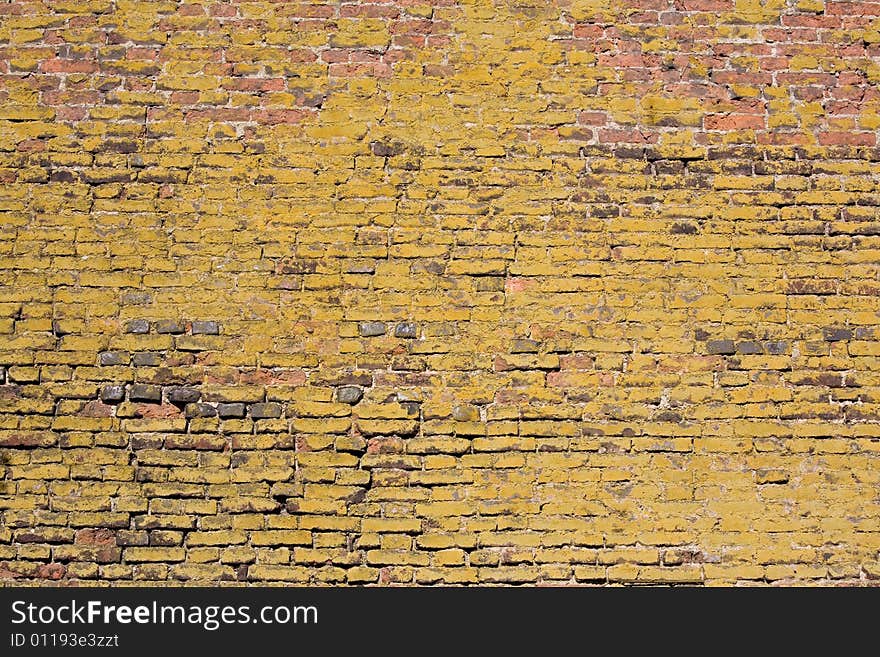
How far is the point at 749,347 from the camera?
13.1 ft

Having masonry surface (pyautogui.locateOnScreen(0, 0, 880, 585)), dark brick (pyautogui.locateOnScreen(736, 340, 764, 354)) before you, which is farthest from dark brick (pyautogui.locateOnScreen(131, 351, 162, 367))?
dark brick (pyautogui.locateOnScreen(736, 340, 764, 354))

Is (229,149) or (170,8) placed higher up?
(170,8)

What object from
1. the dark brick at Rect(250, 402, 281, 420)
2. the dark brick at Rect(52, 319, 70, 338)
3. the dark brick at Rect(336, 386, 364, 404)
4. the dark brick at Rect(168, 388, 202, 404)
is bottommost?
the dark brick at Rect(250, 402, 281, 420)

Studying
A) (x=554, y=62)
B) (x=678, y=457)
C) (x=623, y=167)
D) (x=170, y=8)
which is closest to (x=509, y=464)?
(x=678, y=457)

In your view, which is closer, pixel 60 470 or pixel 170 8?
pixel 60 470

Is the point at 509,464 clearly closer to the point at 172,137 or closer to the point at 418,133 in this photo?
the point at 418,133

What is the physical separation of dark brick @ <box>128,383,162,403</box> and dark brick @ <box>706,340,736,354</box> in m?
2.46

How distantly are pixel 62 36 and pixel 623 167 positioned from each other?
2.72 m

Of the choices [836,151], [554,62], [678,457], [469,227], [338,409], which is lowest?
[678,457]

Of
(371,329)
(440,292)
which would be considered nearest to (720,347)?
(440,292)

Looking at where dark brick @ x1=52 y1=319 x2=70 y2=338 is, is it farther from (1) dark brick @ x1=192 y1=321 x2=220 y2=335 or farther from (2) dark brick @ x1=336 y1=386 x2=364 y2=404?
(2) dark brick @ x1=336 y1=386 x2=364 y2=404

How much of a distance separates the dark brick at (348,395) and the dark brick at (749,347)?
171cm

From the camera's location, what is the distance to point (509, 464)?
390cm

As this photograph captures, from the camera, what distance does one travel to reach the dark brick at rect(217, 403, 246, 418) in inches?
154
